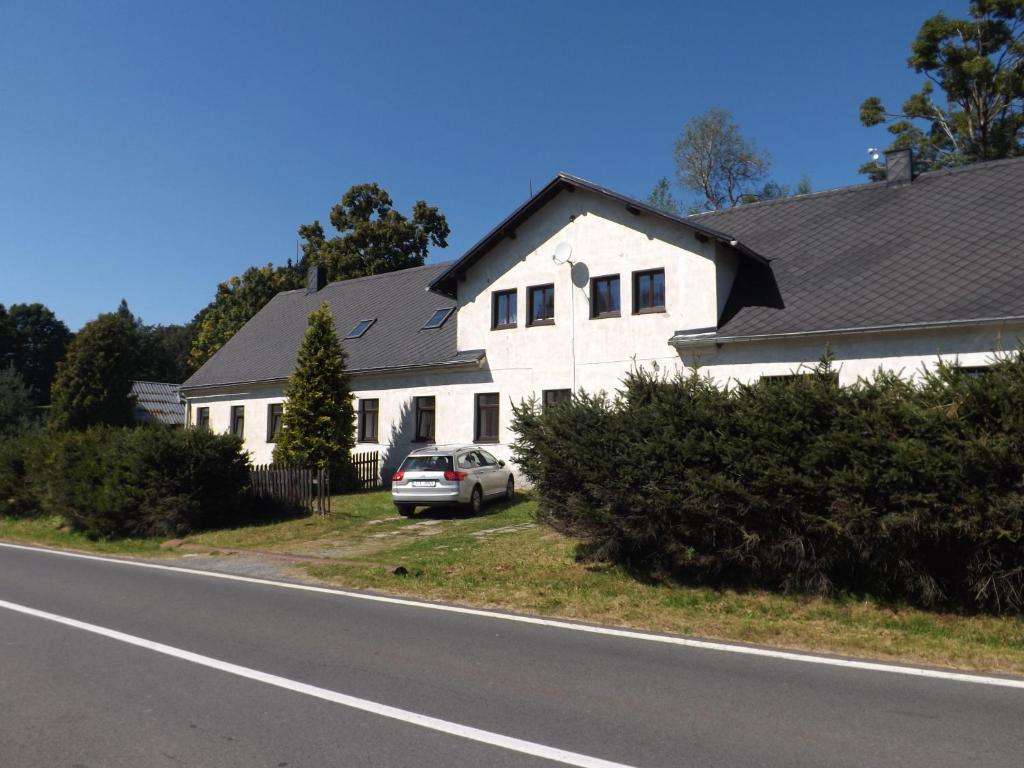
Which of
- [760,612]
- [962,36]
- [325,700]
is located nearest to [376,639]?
[325,700]

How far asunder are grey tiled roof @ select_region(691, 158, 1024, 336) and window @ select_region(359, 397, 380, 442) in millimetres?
12568

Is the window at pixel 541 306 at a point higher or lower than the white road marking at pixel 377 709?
higher

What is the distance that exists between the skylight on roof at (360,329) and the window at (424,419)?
228 inches

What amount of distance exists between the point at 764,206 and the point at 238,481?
16.5 metres

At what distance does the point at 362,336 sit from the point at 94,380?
82.0 feet

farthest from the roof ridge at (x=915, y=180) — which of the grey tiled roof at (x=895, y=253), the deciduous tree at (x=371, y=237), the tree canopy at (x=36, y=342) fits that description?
the tree canopy at (x=36, y=342)

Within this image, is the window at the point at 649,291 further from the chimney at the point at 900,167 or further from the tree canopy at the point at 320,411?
the tree canopy at the point at 320,411

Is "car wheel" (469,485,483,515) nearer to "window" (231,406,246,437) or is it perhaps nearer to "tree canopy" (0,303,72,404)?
"window" (231,406,246,437)

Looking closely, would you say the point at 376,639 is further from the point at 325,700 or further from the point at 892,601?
the point at 892,601

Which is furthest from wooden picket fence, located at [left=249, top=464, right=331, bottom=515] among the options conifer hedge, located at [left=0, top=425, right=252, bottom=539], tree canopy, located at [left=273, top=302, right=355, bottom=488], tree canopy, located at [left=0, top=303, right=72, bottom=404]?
tree canopy, located at [left=0, top=303, right=72, bottom=404]

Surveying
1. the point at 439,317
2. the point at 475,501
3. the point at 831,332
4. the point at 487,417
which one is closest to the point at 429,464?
→ the point at 475,501

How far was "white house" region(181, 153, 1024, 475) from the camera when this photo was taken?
16.0 metres

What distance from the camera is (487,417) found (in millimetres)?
22734

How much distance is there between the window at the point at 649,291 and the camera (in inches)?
770
